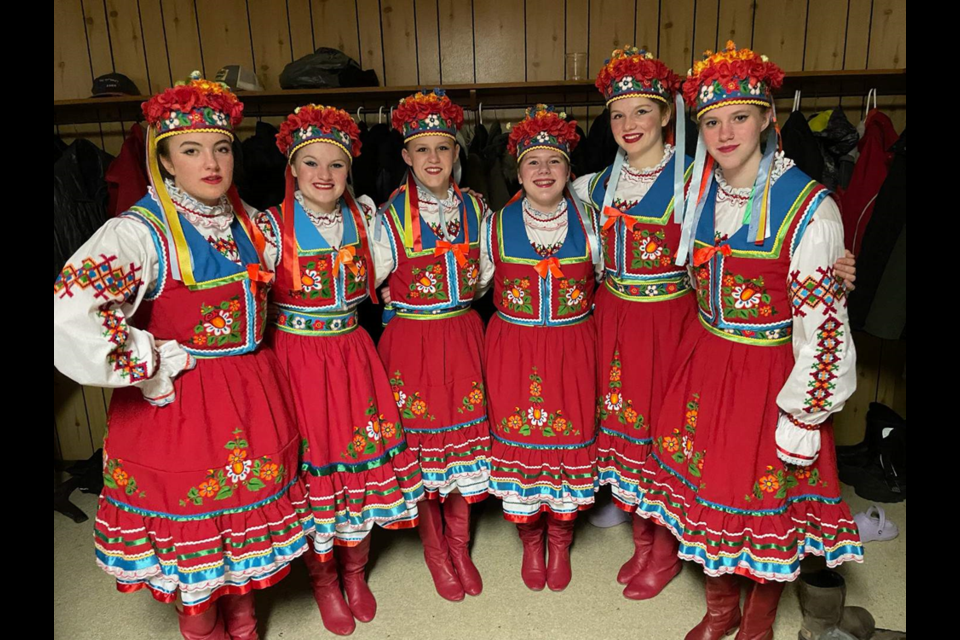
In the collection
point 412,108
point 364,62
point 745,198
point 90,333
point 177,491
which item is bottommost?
point 177,491

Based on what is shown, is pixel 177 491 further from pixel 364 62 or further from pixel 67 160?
pixel 364 62

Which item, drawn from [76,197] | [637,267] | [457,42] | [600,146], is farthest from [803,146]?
[76,197]

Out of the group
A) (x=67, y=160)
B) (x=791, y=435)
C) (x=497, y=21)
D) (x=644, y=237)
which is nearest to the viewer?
(x=791, y=435)

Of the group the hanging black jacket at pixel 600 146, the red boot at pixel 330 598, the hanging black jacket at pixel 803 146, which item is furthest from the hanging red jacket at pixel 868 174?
the red boot at pixel 330 598

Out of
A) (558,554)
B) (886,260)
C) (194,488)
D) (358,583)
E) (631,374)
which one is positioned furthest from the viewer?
(886,260)

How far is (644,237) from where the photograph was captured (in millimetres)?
2168

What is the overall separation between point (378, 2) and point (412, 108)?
1333 mm

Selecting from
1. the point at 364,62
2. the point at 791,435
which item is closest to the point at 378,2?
the point at 364,62

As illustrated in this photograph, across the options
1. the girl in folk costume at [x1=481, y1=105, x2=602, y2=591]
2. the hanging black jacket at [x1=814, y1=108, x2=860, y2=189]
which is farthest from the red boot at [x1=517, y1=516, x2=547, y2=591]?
the hanging black jacket at [x1=814, y1=108, x2=860, y2=189]

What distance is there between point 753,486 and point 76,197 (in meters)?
2.93

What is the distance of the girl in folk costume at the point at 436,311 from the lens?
2.28 meters

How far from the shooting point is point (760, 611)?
6.75ft

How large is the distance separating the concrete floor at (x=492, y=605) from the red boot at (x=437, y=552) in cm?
5

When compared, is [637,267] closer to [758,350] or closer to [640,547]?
[758,350]
